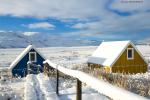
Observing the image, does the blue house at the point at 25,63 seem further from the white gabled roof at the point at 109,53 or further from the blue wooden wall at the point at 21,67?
the white gabled roof at the point at 109,53

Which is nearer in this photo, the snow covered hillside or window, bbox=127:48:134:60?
window, bbox=127:48:134:60

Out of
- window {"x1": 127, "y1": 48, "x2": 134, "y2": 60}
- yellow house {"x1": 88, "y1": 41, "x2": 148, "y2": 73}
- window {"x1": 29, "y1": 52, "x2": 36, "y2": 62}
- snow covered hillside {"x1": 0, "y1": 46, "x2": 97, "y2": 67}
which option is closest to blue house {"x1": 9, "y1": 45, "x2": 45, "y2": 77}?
window {"x1": 29, "y1": 52, "x2": 36, "y2": 62}

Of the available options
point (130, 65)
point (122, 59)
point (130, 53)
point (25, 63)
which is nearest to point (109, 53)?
point (122, 59)

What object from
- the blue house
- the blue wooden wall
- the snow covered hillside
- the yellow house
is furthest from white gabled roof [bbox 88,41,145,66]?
the snow covered hillside

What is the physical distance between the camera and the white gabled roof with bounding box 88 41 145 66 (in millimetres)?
29453

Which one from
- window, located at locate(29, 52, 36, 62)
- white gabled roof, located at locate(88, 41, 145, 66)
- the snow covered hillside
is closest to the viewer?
window, located at locate(29, 52, 36, 62)

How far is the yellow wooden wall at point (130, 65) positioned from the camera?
2972 centimetres

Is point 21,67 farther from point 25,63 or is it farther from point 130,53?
point 130,53

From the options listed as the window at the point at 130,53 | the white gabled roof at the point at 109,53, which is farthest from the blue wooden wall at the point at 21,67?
the window at the point at 130,53

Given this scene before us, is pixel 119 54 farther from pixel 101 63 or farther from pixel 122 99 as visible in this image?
pixel 122 99

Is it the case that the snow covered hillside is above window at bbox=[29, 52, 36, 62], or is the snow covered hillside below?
below

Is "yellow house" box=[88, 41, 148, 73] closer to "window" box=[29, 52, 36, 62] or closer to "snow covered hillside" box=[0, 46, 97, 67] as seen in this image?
"window" box=[29, 52, 36, 62]

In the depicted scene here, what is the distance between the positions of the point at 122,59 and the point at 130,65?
4.48 feet

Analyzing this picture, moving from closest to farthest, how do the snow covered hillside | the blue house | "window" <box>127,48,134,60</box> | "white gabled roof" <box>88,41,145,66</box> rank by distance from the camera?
1. the blue house
2. "white gabled roof" <box>88,41,145,66</box>
3. "window" <box>127,48,134,60</box>
4. the snow covered hillside
